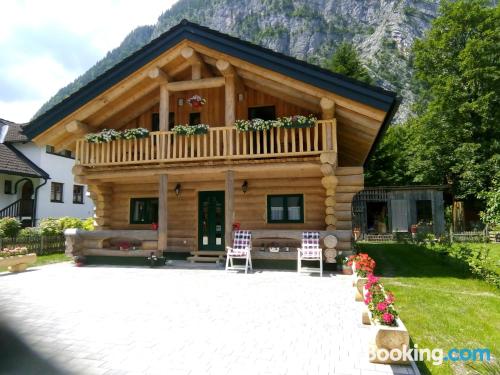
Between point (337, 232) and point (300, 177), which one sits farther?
point (300, 177)

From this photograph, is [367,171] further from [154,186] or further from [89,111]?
[89,111]

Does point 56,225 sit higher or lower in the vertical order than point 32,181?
lower

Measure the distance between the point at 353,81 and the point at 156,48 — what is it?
646 cm

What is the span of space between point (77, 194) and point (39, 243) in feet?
40.2

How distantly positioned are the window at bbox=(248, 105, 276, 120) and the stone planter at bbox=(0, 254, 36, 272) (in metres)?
8.65

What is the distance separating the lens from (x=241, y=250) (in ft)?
34.2

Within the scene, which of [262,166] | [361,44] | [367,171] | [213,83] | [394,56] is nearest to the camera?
[262,166]

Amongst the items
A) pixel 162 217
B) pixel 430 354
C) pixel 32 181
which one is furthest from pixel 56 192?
pixel 430 354

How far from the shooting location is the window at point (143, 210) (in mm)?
14242

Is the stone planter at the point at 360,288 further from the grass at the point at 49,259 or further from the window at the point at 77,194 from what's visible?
the window at the point at 77,194

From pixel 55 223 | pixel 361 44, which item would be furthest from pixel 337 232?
pixel 361 44

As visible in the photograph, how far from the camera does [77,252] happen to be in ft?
39.8

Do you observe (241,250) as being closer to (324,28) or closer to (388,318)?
(388,318)

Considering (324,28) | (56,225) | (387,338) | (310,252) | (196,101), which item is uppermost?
(324,28)
